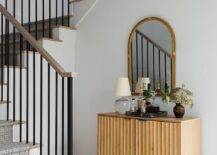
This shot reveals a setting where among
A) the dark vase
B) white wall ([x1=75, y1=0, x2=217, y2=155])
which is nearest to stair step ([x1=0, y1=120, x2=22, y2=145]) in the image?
white wall ([x1=75, y1=0, x2=217, y2=155])

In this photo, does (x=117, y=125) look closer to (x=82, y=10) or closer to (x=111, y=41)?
(x=111, y=41)

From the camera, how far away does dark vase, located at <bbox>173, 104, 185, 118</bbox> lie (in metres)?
3.59

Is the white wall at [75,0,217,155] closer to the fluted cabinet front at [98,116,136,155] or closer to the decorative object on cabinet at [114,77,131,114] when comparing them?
the decorative object on cabinet at [114,77,131,114]

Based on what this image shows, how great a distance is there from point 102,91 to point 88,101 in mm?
283

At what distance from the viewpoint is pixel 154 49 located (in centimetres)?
403

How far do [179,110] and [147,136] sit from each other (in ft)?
1.31

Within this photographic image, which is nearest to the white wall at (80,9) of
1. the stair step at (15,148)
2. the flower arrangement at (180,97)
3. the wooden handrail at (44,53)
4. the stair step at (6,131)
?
the wooden handrail at (44,53)

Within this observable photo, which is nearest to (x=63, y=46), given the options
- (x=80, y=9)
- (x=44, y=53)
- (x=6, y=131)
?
(x=80, y=9)

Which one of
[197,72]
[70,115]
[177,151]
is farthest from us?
[197,72]

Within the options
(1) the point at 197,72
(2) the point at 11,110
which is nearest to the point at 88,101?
(2) the point at 11,110

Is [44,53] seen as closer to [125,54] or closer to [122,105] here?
[122,105]

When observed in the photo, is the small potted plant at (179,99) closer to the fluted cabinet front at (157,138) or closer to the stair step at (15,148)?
the fluted cabinet front at (157,138)

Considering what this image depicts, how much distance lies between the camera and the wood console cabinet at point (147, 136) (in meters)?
3.40

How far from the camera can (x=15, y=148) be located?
3.21 m
